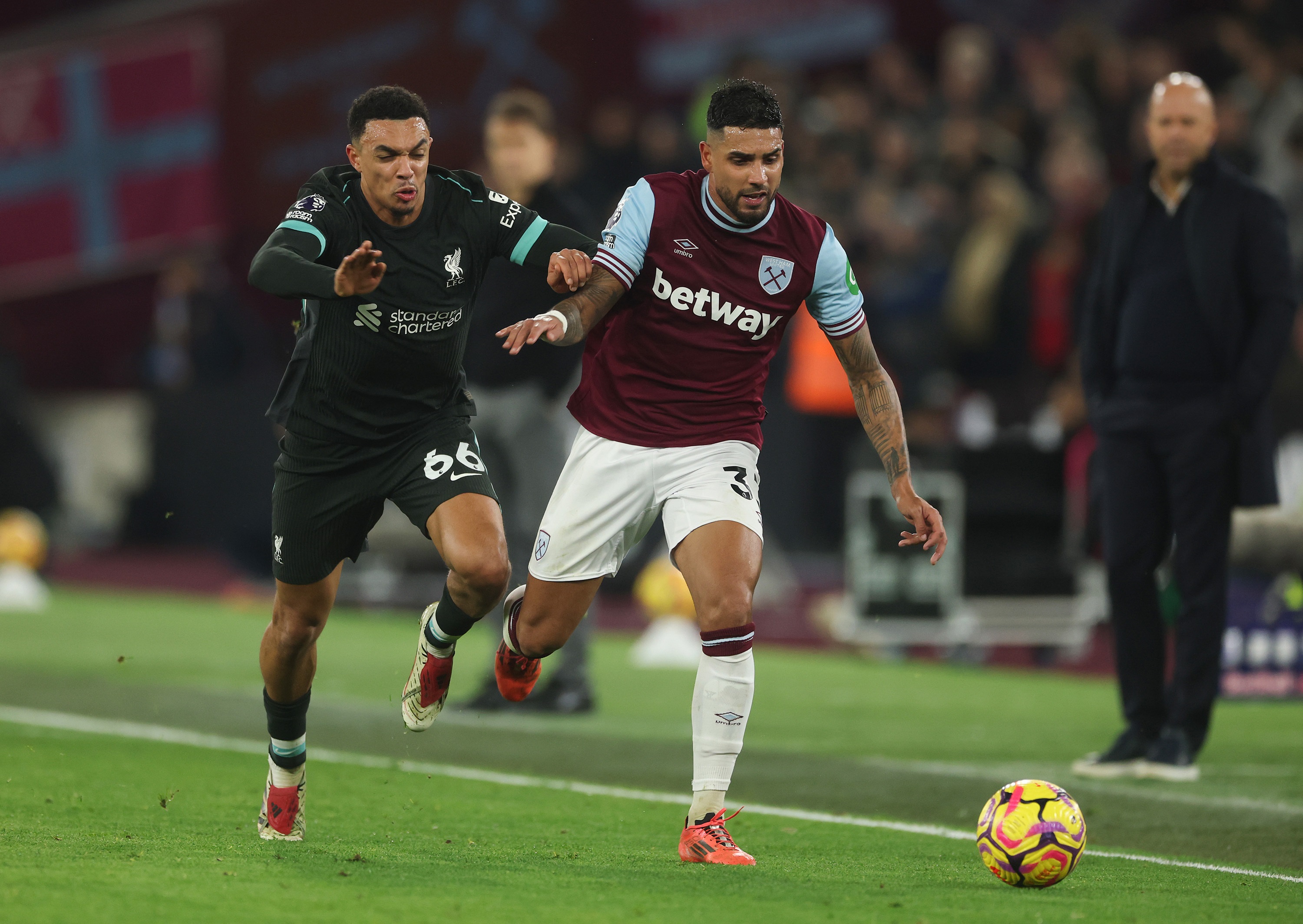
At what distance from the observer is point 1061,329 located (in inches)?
556

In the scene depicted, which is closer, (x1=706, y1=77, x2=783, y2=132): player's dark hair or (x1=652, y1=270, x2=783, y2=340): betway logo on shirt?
(x1=706, y1=77, x2=783, y2=132): player's dark hair

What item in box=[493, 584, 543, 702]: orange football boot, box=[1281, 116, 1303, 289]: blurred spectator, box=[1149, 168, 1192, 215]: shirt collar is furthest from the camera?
box=[1281, 116, 1303, 289]: blurred spectator

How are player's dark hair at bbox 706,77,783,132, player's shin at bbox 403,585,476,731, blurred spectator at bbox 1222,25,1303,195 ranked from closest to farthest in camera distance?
player's dark hair at bbox 706,77,783,132
player's shin at bbox 403,585,476,731
blurred spectator at bbox 1222,25,1303,195

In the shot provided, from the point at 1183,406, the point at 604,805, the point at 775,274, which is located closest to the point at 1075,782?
the point at 1183,406

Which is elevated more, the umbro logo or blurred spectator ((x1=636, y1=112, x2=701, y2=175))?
blurred spectator ((x1=636, y1=112, x2=701, y2=175))

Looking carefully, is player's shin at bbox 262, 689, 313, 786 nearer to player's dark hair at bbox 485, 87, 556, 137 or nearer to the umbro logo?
the umbro logo

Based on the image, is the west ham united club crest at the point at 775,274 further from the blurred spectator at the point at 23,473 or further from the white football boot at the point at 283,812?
the blurred spectator at the point at 23,473

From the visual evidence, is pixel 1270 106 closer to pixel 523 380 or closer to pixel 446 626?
pixel 523 380

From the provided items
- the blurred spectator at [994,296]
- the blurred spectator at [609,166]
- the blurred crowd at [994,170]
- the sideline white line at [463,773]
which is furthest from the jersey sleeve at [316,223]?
the blurred spectator at [609,166]

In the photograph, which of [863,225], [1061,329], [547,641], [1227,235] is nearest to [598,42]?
[863,225]

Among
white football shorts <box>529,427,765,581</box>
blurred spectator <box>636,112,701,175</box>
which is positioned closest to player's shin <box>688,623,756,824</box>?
white football shorts <box>529,427,765,581</box>

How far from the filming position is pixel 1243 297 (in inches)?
312

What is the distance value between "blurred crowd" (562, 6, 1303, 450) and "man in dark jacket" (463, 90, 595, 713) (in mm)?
4145

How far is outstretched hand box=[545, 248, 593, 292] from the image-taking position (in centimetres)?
586
